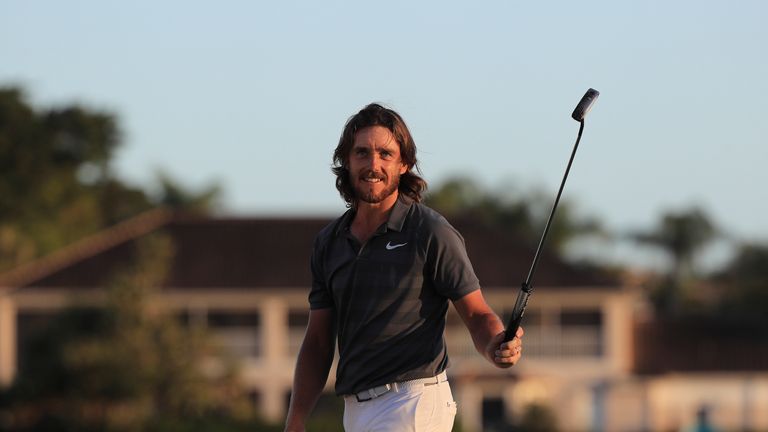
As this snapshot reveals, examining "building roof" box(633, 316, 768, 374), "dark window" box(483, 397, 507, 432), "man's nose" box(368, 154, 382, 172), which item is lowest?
"dark window" box(483, 397, 507, 432)

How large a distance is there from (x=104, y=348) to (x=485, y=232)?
85.0 feet

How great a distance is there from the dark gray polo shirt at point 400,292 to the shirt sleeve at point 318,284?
0.16 metres

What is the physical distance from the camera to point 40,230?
239 feet

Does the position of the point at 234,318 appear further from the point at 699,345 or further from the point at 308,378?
the point at 308,378


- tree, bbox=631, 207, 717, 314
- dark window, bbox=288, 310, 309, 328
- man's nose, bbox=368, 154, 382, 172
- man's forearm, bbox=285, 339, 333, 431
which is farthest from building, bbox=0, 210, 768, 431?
man's nose, bbox=368, 154, 382, 172

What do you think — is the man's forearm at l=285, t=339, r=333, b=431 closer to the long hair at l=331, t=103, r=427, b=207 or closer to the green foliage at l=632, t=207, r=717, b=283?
the long hair at l=331, t=103, r=427, b=207

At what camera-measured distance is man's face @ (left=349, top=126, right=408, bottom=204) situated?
264 inches

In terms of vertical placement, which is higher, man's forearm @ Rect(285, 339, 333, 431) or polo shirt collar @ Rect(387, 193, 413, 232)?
polo shirt collar @ Rect(387, 193, 413, 232)

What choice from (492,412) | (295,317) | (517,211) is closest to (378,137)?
(492,412)

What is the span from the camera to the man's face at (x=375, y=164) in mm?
6695

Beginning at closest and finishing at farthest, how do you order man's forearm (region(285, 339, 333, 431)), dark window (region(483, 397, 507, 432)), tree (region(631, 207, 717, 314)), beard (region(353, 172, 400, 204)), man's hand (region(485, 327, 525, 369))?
1. man's hand (region(485, 327, 525, 369))
2. beard (region(353, 172, 400, 204))
3. man's forearm (region(285, 339, 333, 431))
4. dark window (region(483, 397, 507, 432))
5. tree (region(631, 207, 717, 314))

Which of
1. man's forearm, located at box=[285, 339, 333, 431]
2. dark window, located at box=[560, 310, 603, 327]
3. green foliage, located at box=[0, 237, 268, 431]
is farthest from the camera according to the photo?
dark window, located at box=[560, 310, 603, 327]

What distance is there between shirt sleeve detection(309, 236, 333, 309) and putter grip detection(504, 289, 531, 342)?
774mm

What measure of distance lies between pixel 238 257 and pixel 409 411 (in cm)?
5758
